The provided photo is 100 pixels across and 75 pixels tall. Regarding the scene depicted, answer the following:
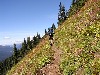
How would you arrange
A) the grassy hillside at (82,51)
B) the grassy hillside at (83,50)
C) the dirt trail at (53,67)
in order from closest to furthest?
the grassy hillside at (83,50)
the grassy hillside at (82,51)
the dirt trail at (53,67)

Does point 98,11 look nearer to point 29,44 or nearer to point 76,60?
point 76,60

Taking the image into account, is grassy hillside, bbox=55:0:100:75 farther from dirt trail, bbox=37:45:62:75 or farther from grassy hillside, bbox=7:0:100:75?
dirt trail, bbox=37:45:62:75

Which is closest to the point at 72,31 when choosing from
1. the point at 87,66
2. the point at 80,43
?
the point at 80,43

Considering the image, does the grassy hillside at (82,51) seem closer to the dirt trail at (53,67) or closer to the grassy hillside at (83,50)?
the grassy hillside at (83,50)

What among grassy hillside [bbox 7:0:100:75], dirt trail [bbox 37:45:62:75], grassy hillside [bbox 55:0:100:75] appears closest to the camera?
grassy hillside [bbox 55:0:100:75]

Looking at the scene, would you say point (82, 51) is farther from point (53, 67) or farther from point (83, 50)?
point (53, 67)

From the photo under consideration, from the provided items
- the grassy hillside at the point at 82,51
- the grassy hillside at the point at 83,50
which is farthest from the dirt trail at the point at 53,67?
the grassy hillside at the point at 83,50

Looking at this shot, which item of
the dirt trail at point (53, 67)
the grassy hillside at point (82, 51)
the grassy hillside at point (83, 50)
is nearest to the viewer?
the grassy hillside at point (83, 50)

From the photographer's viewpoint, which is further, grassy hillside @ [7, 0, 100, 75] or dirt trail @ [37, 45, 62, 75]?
dirt trail @ [37, 45, 62, 75]

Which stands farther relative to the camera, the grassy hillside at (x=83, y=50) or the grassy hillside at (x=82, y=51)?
the grassy hillside at (x=82, y=51)

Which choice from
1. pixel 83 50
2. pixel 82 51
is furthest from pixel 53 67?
pixel 83 50

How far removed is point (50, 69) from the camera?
32.1 metres

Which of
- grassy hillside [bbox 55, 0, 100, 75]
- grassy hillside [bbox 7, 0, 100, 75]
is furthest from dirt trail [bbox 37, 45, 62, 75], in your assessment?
grassy hillside [bbox 55, 0, 100, 75]

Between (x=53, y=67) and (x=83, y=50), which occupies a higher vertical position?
(x=83, y=50)
